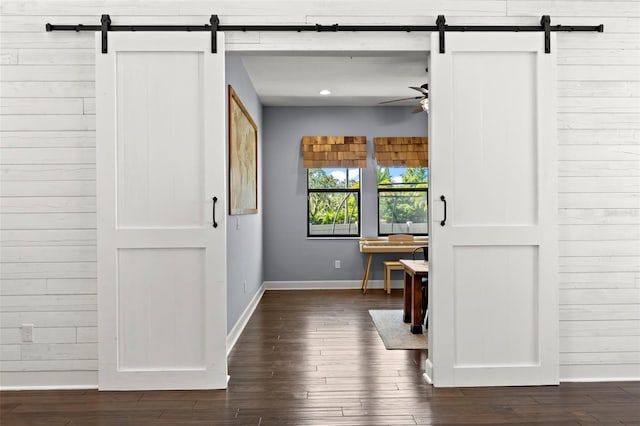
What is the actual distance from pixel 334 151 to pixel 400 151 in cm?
97

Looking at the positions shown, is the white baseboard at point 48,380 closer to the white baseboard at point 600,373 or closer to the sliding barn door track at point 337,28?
the sliding barn door track at point 337,28

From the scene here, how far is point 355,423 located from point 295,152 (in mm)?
5137

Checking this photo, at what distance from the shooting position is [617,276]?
3107 mm

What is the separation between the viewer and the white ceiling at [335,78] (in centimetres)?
506

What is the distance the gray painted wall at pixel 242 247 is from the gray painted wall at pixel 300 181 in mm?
532

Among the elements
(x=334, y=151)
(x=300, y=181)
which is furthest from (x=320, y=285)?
(x=334, y=151)

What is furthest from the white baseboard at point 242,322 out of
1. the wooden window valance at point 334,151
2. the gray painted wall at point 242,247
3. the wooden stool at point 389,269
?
the wooden window valance at point 334,151

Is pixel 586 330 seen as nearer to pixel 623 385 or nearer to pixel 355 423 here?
pixel 623 385

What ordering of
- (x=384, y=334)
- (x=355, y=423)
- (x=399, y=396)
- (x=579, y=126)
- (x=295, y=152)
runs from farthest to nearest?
(x=295, y=152) → (x=384, y=334) → (x=579, y=126) → (x=399, y=396) → (x=355, y=423)

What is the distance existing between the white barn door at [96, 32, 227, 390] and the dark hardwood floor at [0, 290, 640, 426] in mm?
213

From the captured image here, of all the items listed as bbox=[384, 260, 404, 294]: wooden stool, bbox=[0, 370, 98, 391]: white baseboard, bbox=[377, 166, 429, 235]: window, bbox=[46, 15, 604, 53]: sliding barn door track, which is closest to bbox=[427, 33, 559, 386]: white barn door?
bbox=[46, 15, 604, 53]: sliding barn door track

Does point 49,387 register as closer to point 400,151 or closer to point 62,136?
point 62,136

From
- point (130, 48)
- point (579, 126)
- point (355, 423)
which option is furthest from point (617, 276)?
point (130, 48)

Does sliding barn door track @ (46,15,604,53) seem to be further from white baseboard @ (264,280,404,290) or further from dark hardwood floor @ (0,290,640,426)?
white baseboard @ (264,280,404,290)
